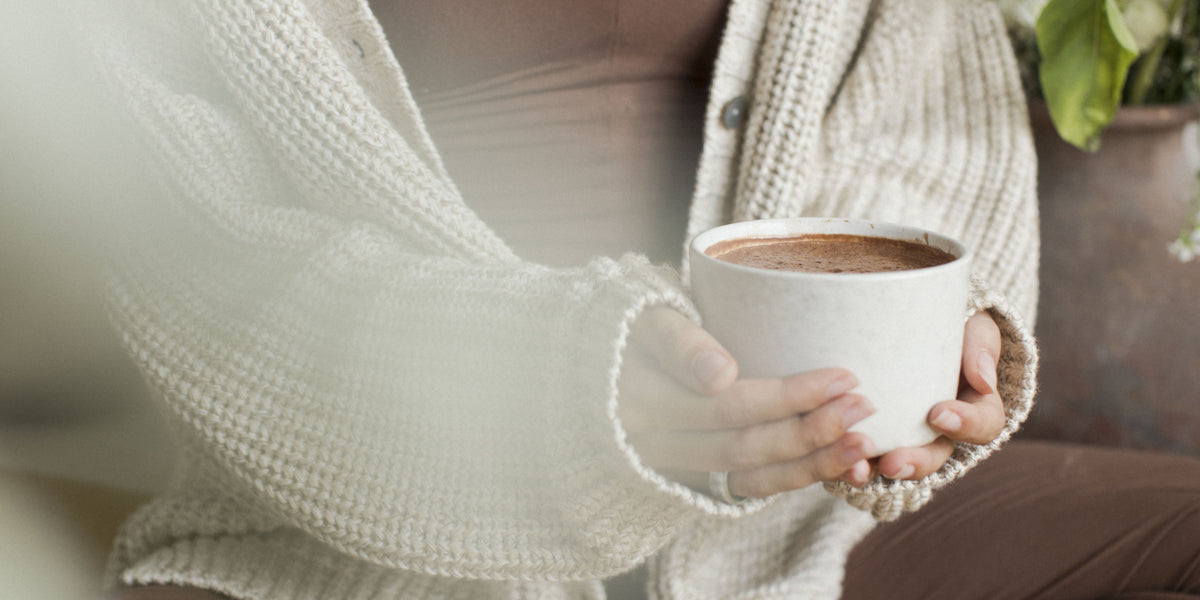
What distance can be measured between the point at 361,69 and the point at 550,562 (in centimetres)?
35

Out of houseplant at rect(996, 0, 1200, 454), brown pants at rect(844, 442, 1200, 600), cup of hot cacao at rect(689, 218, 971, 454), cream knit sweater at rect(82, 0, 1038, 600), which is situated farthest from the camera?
houseplant at rect(996, 0, 1200, 454)

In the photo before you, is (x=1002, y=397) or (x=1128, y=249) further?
(x=1128, y=249)

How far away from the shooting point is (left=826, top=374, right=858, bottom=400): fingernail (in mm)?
358

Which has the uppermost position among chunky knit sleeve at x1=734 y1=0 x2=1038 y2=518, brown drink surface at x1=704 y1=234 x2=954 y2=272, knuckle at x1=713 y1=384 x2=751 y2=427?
chunky knit sleeve at x1=734 y1=0 x2=1038 y2=518

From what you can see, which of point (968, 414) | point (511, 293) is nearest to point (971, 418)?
point (968, 414)

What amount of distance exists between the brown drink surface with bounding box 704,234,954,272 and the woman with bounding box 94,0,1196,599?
43mm

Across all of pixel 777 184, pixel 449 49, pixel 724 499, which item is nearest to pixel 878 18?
pixel 777 184

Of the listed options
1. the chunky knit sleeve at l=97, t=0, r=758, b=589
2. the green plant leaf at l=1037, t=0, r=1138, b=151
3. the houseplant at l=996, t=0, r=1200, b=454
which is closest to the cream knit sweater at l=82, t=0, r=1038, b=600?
the chunky knit sleeve at l=97, t=0, r=758, b=589

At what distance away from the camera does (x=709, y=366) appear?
363mm

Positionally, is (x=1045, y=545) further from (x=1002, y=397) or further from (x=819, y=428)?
(x=819, y=428)

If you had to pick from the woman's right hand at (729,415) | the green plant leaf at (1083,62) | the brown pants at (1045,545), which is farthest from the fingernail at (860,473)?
the green plant leaf at (1083,62)

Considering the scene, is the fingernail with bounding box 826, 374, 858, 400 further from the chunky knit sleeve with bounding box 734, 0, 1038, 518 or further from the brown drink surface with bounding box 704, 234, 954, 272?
the chunky knit sleeve with bounding box 734, 0, 1038, 518

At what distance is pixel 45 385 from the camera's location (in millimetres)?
670

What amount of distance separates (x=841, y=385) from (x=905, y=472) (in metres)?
0.08
